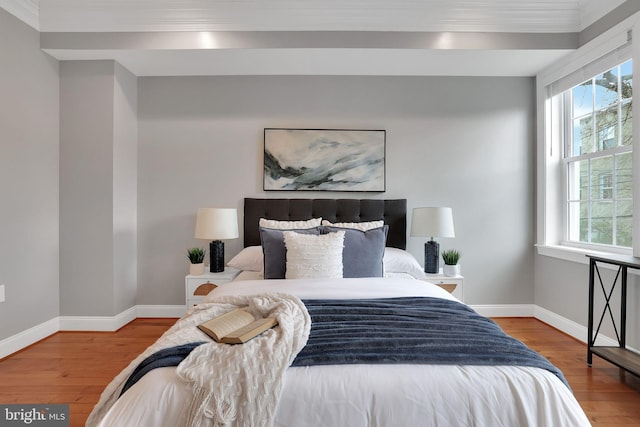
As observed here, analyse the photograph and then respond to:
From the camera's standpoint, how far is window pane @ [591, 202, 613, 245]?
2.92 m

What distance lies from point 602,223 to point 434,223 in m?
1.47

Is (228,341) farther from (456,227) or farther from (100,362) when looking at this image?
(456,227)

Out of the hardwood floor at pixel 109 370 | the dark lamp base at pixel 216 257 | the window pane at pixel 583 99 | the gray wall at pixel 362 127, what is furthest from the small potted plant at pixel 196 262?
the window pane at pixel 583 99

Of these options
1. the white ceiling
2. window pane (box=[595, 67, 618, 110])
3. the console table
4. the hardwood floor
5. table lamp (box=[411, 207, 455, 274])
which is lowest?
the hardwood floor

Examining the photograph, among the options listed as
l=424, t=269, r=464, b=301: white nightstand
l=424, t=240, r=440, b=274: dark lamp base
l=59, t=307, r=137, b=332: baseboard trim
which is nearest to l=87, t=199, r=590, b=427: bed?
l=424, t=269, r=464, b=301: white nightstand

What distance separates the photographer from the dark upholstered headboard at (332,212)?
345 cm

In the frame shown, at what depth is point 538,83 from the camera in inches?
138

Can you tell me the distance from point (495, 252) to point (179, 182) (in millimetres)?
3416

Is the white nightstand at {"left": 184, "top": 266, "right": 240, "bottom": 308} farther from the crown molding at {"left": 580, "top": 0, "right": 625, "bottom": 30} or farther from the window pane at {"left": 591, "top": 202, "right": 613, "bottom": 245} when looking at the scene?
the crown molding at {"left": 580, "top": 0, "right": 625, "bottom": 30}

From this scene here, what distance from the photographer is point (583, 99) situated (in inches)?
125

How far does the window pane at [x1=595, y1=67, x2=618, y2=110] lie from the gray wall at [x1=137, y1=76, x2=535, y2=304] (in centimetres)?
63

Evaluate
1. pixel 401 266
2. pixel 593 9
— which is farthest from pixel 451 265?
pixel 593 9

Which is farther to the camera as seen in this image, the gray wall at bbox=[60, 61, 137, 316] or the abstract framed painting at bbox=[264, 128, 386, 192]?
the abstract framed painting at bbox=[264, 128, 386, 192]

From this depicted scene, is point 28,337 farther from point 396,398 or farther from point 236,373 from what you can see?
point 396,398
